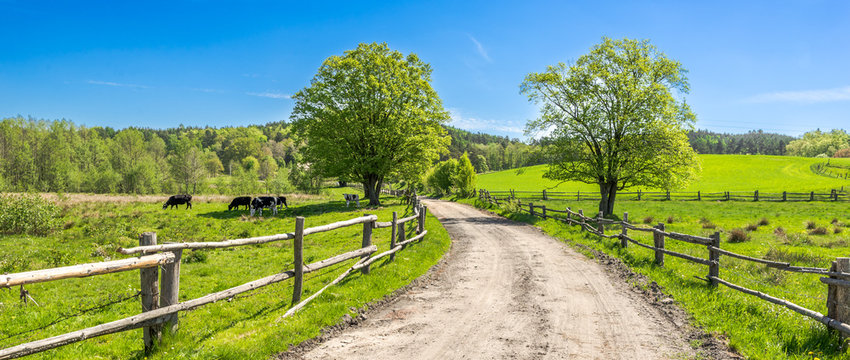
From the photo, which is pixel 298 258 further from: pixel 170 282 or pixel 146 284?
pixel 146 284

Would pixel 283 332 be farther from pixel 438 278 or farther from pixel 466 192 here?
pixel 466 192

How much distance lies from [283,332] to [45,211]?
18203mm

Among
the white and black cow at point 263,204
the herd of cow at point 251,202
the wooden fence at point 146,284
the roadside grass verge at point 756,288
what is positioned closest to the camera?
the wooden fence at point 146,284

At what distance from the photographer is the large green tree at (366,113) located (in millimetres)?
29703

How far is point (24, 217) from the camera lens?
632 inches

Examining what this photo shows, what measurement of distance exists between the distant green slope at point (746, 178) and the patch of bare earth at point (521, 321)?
133 ft

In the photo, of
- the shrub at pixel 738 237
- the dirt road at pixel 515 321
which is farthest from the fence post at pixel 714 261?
the shrub at pixel 738 237

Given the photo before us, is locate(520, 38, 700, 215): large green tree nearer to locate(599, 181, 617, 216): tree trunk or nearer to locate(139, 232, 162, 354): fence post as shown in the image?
locate(599, 181, 617, 216): tree trunk

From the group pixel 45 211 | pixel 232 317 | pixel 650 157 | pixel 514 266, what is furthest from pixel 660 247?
pixel 45 211

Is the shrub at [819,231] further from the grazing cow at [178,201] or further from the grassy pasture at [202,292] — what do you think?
the grazing cow at [178,201]

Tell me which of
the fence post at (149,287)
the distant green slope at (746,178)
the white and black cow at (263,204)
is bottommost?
the white and black cow at (263,204)

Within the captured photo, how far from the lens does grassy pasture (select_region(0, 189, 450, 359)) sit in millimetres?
5645

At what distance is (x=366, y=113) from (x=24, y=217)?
67.4 ft

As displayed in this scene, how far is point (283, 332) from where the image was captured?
6055 millimetres
